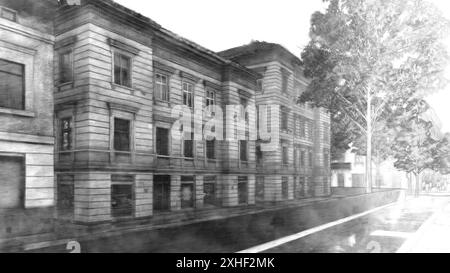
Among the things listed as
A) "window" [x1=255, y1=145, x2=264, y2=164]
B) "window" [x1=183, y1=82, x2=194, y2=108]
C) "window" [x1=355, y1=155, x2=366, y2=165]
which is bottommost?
"window" [x1=355, y1=155, x2=366, y2=165]

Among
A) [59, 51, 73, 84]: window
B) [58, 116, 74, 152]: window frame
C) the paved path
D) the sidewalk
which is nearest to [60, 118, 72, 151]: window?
[58, 116, 74, 152]: window frame

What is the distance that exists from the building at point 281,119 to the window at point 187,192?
764cm

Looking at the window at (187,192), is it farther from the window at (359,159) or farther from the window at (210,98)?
the window at (359,159)

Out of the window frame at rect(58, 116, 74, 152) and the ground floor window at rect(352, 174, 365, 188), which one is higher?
the window frame at rect(58, 116, 74, 152)

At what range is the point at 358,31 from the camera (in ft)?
68.8

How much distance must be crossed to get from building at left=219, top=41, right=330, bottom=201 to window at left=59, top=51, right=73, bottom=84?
1417 centimetres

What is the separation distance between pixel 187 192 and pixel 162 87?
6704 mm

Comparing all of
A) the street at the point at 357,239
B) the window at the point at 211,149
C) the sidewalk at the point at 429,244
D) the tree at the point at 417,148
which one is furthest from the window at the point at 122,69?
the tree at the point at 417,148

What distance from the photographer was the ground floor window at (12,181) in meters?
10.4

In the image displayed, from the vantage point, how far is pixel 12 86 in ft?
35.9

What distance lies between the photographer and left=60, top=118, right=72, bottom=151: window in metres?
16.0

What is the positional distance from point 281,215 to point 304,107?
73.5ft

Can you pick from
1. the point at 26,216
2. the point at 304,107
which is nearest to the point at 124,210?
the point at 26,216

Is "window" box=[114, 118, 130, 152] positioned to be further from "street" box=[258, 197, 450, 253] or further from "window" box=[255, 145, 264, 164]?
"window" box=[255, 145, 264, 164]
